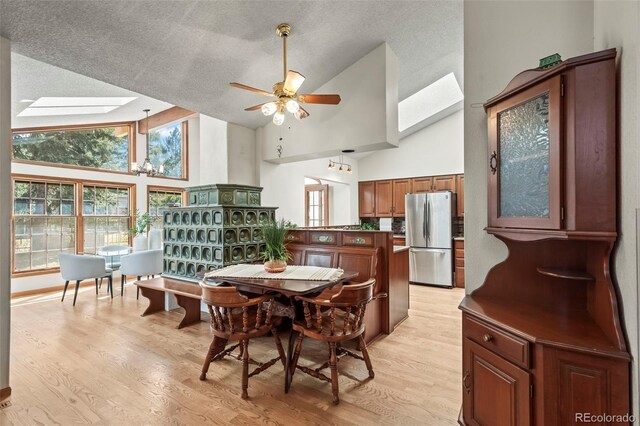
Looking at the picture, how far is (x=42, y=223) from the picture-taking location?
542 centimetres

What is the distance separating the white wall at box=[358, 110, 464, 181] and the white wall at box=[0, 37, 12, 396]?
18.3 feet

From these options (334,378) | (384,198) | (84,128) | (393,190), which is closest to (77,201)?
(84,128)

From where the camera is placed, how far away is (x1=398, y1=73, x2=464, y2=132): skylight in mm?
5149

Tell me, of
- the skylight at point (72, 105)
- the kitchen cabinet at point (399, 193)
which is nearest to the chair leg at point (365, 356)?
the kitchen cabinet at point (399, 193)

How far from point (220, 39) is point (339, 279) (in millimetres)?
2503

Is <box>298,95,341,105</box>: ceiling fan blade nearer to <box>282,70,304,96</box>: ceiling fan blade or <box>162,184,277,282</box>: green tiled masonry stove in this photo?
<box>282,70,304,96</box>: ceiling fan blade

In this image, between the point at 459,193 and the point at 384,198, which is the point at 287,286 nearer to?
the point at 459,193

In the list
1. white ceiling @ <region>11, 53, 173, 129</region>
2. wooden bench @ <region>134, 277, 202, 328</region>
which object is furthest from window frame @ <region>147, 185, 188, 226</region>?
wooden bench @ <region>134, 277, 202, 328</region>

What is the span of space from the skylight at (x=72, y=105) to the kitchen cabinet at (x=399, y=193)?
5.33 metres

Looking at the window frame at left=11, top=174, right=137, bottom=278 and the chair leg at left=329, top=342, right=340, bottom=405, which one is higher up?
the window frame at left=11, top=174, right=137, bottom=278

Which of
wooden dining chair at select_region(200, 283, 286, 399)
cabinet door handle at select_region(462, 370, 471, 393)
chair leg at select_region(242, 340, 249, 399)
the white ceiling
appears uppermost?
the white ceiling

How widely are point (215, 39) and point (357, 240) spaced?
2.56m

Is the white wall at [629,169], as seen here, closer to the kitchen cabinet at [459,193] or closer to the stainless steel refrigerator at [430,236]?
the stainless steel refrigerator at [430,236]

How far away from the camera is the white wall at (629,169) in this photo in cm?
117
